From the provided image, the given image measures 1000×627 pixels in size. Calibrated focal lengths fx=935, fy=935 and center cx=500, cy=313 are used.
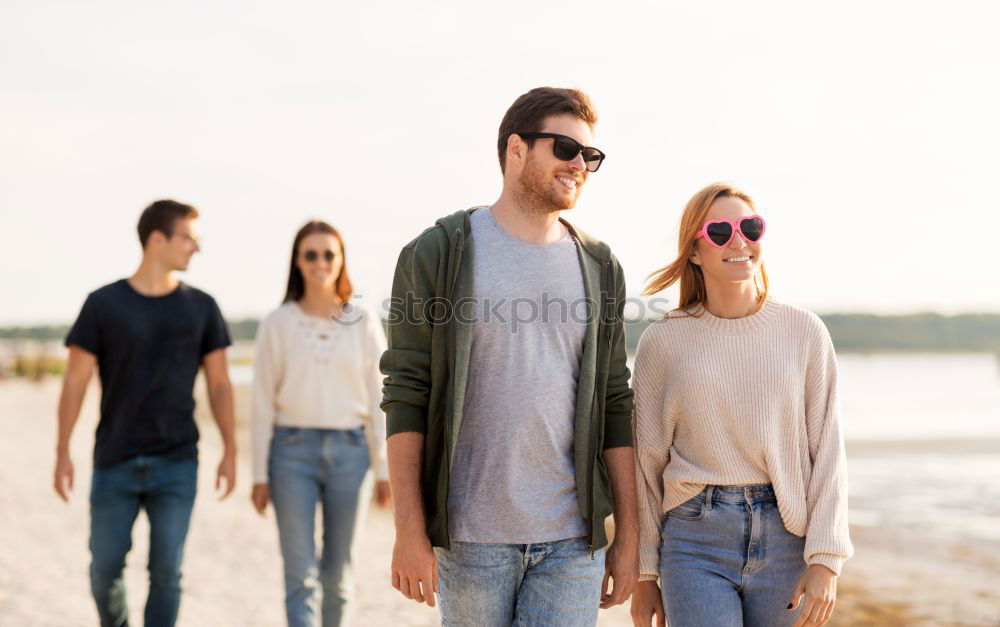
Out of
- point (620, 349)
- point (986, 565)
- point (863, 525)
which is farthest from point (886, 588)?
point (620, 349)

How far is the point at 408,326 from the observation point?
9.23ft

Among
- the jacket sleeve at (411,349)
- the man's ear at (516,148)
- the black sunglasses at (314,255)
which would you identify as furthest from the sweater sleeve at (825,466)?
the black sunglasses at (314,255)

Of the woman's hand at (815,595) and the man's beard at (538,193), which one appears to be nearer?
the man's beard at (538,193)

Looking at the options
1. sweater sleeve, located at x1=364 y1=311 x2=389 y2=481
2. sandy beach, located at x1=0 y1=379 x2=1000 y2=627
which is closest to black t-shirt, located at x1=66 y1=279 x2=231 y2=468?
sweater sleeve, located at x1=364 y1=311 x2=389 y2=481

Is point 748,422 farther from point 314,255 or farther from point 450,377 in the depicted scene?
point 314,255

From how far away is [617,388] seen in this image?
3039 millimetres

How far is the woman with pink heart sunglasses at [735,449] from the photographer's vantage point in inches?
120

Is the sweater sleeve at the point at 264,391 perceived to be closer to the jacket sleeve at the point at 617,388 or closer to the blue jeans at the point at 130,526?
the blue jeans at the point at 130,526

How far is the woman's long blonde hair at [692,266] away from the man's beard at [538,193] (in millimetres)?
637

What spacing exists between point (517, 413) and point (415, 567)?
531mm

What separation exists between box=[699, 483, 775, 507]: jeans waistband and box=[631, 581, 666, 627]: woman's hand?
1.25 feet

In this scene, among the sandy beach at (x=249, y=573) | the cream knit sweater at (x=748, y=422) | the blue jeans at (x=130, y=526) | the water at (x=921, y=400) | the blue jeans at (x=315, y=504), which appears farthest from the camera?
the water at (x=921, y=400)

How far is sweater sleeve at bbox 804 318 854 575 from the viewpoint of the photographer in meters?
3.01

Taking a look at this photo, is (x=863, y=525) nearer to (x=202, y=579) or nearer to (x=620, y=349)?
(x=202, y=579)
